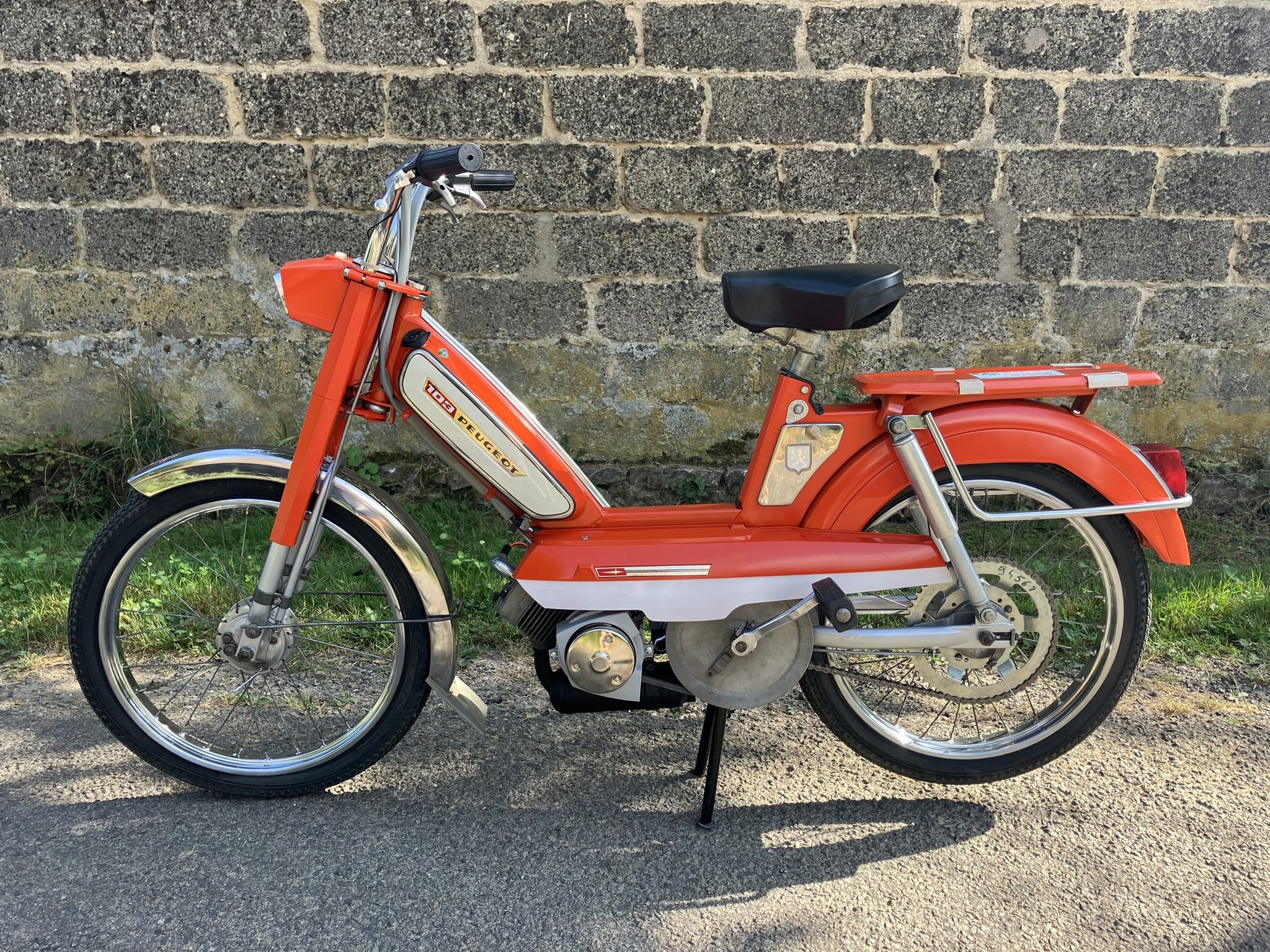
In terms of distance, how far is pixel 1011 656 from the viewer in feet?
7.72

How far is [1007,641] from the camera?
2189mm

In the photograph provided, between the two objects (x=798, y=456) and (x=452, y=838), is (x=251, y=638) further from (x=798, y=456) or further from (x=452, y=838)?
(x=798, y=456)

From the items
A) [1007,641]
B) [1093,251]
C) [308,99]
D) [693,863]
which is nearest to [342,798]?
[693,863]

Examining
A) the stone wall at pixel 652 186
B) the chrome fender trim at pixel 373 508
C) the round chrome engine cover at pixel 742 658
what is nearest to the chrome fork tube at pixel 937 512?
the round chrome engine cover at pixel 742 658

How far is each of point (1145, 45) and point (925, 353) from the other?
4.61 ft

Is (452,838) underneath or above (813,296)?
underneath

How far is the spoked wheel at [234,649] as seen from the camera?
88.0 inches

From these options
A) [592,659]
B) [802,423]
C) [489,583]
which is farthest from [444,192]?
[489,583]

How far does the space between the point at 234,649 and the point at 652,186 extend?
2398 mm

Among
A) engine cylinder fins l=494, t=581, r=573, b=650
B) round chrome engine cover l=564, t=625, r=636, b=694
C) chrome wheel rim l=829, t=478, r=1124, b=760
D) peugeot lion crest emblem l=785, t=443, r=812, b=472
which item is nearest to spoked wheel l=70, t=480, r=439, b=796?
engine cylinder fins l=494, t=581, r=573, b=650

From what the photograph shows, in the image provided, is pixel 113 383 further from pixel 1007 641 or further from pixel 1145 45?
pixel 1145 45

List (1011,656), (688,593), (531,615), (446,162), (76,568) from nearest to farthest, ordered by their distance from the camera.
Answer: (446,162) < (688,593) < (531,615) < (1011,656) < (76,568)

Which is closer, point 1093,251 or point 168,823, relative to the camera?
point 168,823

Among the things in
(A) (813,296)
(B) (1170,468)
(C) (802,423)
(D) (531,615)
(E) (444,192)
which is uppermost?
(E) (444,192)
